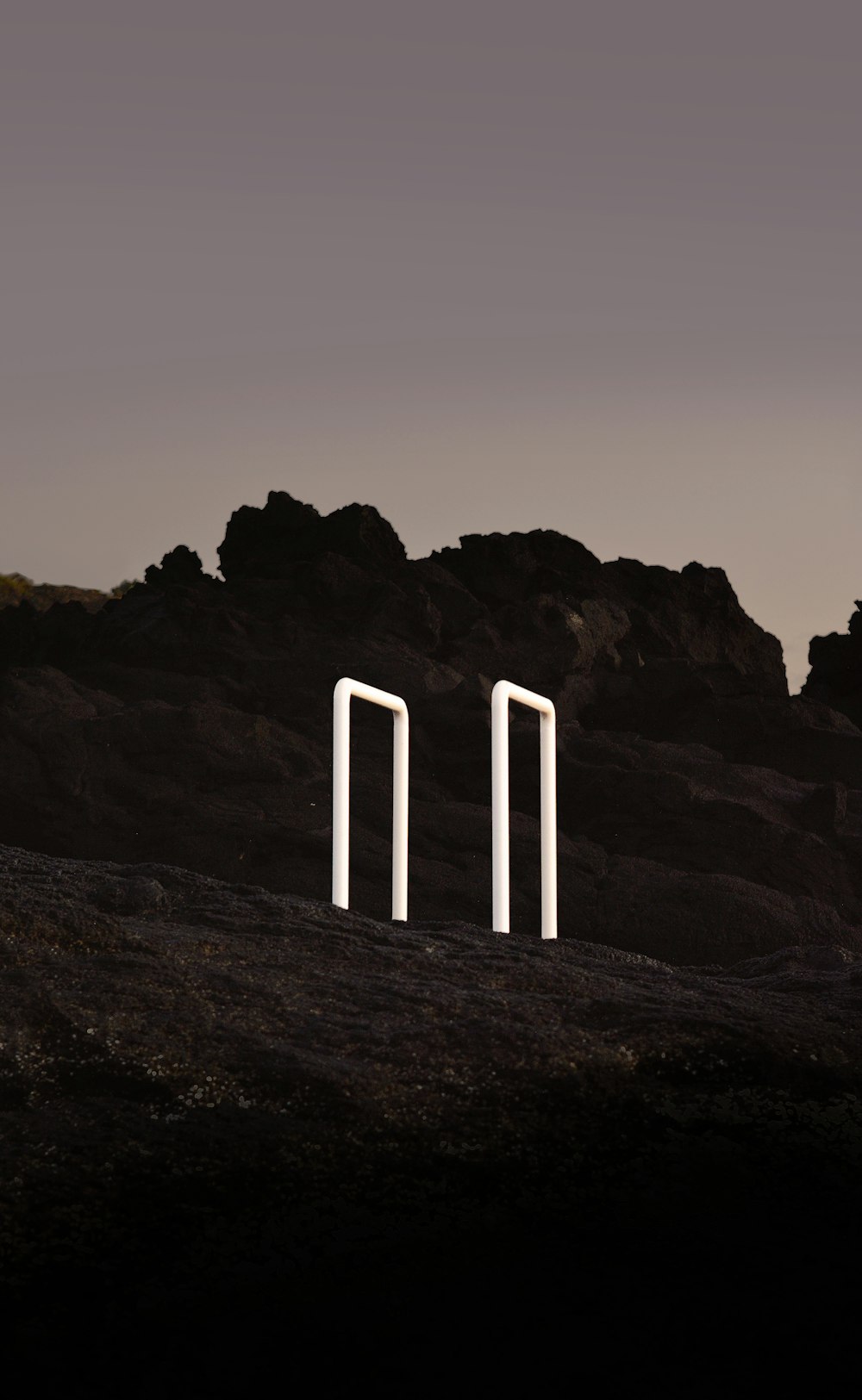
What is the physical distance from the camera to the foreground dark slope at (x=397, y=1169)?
3420mm

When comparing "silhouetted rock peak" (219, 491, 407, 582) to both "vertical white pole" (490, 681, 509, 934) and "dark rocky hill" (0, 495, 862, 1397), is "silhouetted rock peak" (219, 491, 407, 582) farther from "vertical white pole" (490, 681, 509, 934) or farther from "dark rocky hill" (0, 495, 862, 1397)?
"dark rocky hill" (0, 495, 862, 1397)

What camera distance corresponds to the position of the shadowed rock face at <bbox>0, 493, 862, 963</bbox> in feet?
49.9

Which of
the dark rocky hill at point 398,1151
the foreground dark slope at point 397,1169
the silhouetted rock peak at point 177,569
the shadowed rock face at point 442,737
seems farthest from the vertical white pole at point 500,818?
the silhouetted rock peak at point 177,569

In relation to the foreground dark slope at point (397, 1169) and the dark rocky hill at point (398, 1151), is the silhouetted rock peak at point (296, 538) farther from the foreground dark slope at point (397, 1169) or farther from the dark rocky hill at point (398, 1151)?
the foreground dark slope at point (397, 1169)

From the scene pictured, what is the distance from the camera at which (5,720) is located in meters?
17.8

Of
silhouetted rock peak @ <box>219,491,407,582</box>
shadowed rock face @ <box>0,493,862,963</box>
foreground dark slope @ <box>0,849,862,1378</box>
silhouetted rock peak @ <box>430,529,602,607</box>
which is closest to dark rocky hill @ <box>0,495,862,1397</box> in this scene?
foreground dark slope @ <box>0,849,862,1378</box>

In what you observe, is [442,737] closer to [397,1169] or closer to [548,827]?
[548,827]

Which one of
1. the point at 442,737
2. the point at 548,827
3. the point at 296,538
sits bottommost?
the point at 548,827

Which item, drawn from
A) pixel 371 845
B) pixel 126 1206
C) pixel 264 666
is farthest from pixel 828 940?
pixel 126 1206

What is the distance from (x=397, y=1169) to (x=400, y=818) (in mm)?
4495

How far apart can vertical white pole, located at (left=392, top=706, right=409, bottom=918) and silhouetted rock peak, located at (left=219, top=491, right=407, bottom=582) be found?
1395cm

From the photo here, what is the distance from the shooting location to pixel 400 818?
8.28m

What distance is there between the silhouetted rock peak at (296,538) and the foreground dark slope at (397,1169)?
1791 centimetres

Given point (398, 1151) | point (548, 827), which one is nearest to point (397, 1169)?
point (398, 1151)
